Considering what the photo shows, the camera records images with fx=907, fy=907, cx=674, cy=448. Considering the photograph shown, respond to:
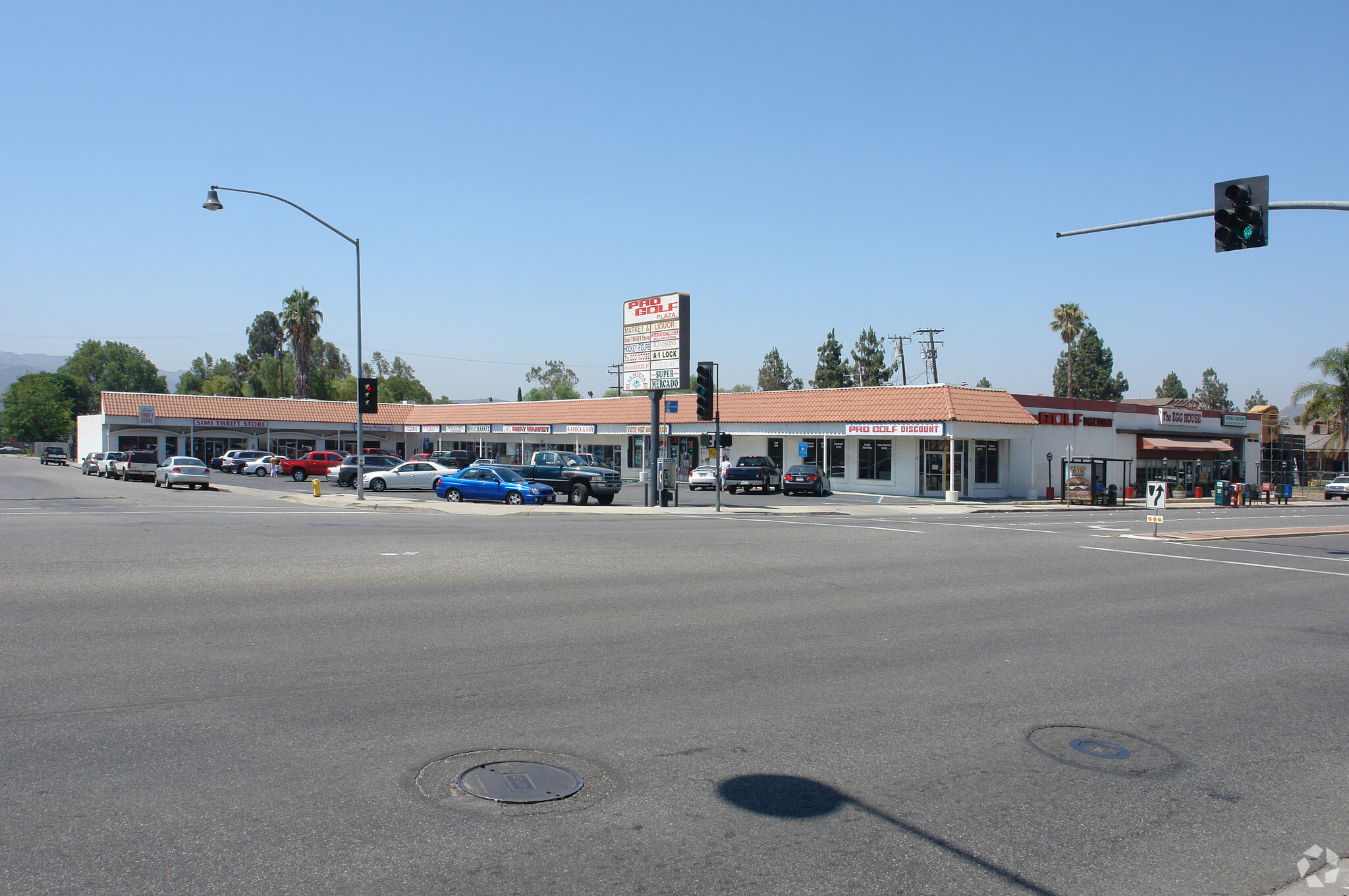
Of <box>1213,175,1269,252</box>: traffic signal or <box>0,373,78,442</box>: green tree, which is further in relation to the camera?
<box>0,373,78,442</box>: green tree

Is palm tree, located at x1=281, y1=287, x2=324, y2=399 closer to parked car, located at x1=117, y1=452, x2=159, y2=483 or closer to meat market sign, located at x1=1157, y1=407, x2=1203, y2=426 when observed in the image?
parked car, located at x1=117, y1=452, x2=159, y2=483

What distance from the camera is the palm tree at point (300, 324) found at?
84.9 m

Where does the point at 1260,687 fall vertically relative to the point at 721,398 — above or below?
below

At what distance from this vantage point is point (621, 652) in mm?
8516

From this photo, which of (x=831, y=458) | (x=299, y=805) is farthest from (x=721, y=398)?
(x=299, y=805)

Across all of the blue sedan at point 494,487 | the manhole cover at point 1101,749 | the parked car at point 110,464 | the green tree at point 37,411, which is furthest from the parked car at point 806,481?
the green tree at point 37,411

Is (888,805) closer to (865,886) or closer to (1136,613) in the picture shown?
(865,886)

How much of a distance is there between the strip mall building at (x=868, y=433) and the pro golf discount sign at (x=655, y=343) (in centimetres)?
988

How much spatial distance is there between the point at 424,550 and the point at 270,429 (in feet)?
193

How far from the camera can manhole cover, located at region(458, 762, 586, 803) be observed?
5.02m

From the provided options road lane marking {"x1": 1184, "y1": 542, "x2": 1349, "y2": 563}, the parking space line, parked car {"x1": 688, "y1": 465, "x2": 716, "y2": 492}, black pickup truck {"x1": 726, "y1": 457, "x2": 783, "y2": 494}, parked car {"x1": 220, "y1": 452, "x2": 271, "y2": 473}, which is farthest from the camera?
parked car {"x1": 220, "y1": 452, "x2": 271, "y2": 473}

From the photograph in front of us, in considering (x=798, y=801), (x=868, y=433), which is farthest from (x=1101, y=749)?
(x=868, y=433)

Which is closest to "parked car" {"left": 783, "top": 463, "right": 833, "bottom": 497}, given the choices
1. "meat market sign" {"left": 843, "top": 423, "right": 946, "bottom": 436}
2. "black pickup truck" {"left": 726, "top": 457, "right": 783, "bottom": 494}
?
"black pickup truck" {"left": 726, "top": 457, "right": 783, "bottom": 494}

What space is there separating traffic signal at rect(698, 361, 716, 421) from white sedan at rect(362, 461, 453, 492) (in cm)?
1390
